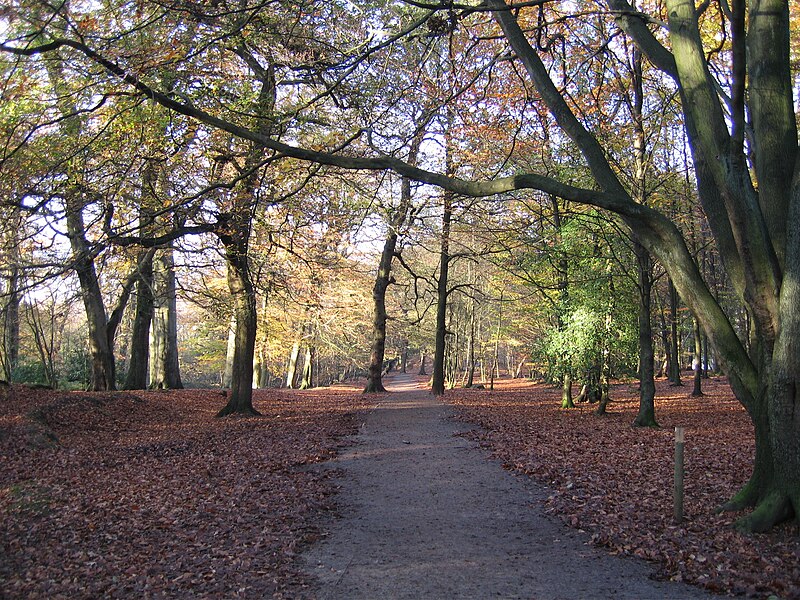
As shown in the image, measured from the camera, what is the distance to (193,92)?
10125 millimetres

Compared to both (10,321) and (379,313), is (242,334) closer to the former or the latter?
(10,321)

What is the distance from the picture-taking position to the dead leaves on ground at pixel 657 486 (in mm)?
4953

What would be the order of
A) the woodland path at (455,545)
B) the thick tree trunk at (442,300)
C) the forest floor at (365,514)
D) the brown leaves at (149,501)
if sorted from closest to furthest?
the woodland path at (455,545) < the forest floor at (365,514) < the brown leaves at (149,501) < the thick tree trunk at (442,300)

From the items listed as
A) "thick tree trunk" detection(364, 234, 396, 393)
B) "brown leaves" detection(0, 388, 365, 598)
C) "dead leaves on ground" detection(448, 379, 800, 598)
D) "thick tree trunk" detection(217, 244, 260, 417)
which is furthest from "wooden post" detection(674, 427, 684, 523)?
"thick tree trunk" detection(364, 234, 396, 393)

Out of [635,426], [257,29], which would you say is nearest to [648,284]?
[635,426]

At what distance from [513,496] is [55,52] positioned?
27.0ft

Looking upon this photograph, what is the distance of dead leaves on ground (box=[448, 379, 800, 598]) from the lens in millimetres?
4953

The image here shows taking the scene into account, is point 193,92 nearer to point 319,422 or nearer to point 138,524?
point 138,524

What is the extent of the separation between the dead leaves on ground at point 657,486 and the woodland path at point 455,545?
0.31 meters

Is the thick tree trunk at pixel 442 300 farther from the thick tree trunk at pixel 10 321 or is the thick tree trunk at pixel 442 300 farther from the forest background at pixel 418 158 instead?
the thick tree trunk at pixel 10 321

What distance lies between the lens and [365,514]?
7105mm

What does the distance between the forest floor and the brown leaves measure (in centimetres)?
3

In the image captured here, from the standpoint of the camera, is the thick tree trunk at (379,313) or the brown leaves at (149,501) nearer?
the brown leaves at (149,501)

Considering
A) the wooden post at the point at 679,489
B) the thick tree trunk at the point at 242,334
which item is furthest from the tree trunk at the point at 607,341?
the wooden post at the point at 679,489
